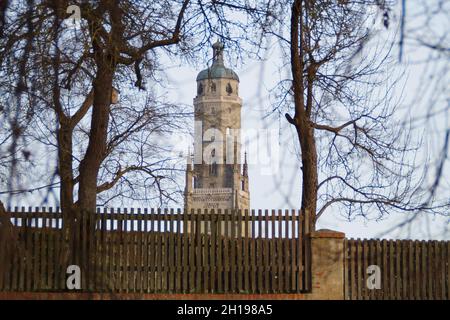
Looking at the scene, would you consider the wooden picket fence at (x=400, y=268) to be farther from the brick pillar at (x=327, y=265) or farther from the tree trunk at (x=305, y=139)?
the tree trunk at (x=305, y=139)

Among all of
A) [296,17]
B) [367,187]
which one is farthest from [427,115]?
[367,187]

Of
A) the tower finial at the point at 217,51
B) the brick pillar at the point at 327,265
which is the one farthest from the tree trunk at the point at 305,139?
the tower finial at the point at 217,51

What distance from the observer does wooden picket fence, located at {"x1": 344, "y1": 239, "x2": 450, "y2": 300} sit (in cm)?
1652

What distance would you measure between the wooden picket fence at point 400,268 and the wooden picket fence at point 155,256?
44.3 inches

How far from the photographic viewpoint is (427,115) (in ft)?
16.8

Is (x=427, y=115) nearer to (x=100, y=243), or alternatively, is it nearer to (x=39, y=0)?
(x=39, y=0)

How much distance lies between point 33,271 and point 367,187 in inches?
295

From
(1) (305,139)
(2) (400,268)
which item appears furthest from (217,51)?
(2) (400,268)

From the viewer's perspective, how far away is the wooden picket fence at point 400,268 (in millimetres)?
16516

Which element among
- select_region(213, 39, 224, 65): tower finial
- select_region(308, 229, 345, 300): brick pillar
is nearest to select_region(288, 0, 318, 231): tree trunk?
select_region(308, 229, 345, 300): brick pillar

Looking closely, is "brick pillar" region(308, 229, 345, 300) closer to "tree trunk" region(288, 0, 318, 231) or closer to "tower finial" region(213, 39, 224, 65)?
"tree trunk" region(288, 0, 318, 231)

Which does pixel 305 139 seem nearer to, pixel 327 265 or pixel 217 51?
pixel 217 51

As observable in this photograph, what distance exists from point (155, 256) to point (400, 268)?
4851mm

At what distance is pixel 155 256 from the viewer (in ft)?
52.0
